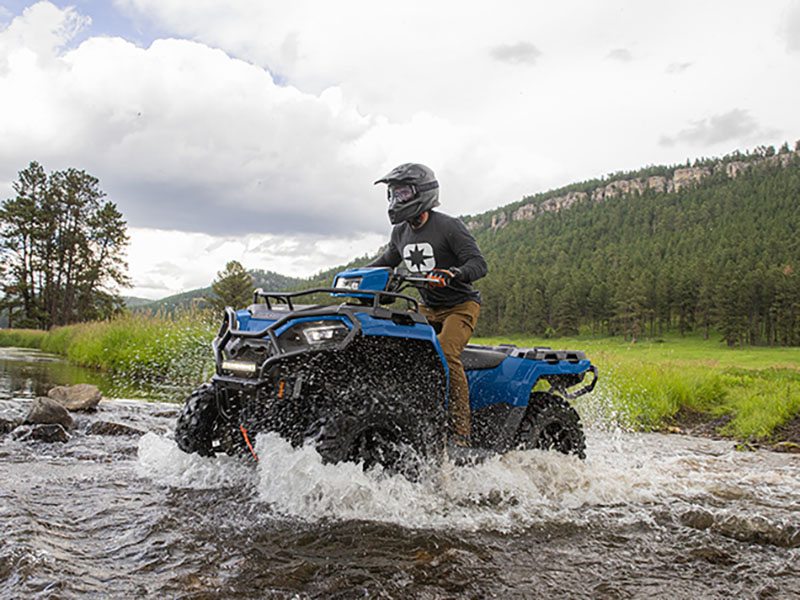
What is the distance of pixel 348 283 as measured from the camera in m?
5.11

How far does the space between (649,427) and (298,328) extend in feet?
28.3

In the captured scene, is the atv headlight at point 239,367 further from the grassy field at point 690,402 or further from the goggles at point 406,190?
the grassy field at point 690,402

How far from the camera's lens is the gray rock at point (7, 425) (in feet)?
24.6

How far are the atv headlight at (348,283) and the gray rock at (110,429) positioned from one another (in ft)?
14.3

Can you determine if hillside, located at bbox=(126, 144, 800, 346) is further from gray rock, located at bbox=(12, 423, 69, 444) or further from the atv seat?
the atv seat

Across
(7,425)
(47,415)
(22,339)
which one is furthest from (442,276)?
(22,339)

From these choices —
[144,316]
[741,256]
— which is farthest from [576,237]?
[144,316]

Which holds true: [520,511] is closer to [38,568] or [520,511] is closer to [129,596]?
[129,596]

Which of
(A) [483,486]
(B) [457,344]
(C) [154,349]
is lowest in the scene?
(A) [483,486]

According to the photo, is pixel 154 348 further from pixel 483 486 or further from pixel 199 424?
pixel 483 486

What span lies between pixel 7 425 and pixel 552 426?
6486mm

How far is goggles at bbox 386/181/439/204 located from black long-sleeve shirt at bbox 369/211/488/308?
0.33 meters

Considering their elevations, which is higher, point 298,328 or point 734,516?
point 298,328

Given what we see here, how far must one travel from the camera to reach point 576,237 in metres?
182
